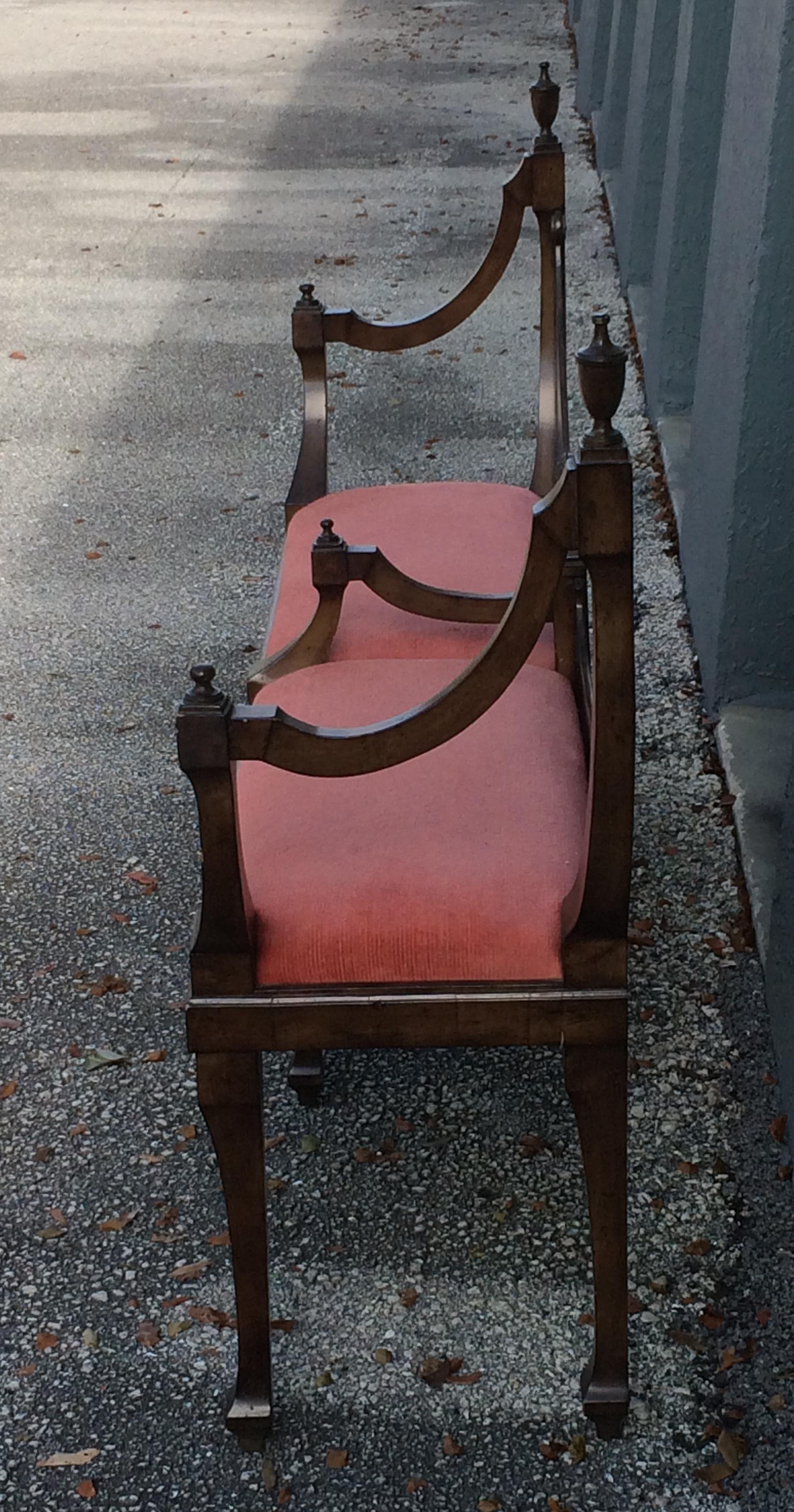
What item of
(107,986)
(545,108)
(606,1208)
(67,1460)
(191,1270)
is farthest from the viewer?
(545,108)

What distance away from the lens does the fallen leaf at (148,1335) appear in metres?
2.46

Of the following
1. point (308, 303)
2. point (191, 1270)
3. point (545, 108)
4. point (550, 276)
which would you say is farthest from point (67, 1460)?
point (545, 108)

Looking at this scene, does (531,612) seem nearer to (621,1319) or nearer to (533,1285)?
(621,1319)

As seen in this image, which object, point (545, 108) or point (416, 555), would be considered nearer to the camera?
point (416, 555)

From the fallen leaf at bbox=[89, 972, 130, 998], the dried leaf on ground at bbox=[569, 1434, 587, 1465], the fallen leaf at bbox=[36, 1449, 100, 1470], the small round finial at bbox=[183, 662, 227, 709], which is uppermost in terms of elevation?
the small round finial at bbox=[183, 662, 227, 709]

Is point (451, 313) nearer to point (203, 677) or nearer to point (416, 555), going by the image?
point (416, 555)

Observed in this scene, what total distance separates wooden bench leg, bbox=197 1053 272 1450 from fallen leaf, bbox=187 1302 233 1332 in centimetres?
16

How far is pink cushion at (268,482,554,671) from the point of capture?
2.90 m

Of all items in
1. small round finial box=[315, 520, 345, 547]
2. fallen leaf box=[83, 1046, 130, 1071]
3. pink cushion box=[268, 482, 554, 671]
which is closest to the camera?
small round finial box=[315, 520, 345, 547]

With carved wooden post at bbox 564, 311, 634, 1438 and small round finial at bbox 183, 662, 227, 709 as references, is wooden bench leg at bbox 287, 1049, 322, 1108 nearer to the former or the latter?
carved wooden post at bbox 564, 311, 634, 1438

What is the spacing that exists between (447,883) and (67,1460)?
40.8 inches

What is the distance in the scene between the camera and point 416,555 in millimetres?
3121

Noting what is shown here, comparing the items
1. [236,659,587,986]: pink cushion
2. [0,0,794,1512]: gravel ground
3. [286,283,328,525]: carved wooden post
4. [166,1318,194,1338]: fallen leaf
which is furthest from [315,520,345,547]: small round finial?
[166,1318,194,1338]: fallen leaf

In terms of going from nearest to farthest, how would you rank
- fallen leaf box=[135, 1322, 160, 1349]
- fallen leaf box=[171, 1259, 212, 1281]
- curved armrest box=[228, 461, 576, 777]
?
curved armrest box=[228, 461, 576, 777], fallen leaf box=[135, 1322, 160, 1349], fallen leaf box=[171, 1259, 212, 1281]
